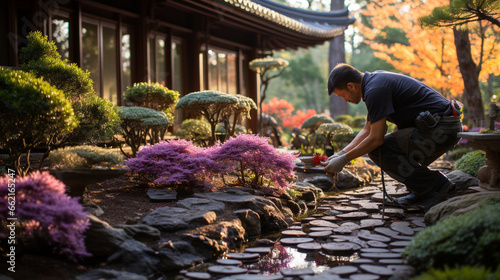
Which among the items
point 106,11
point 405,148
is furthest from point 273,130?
point 405,148

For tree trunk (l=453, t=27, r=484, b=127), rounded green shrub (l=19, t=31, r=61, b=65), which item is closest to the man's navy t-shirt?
rounded green shrub (l=19, t=31, r=61, b=65)

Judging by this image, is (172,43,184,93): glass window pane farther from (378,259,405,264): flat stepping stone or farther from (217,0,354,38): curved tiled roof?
(378,259,405,264): flat stepping stone

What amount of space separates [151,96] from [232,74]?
5466 millimetres

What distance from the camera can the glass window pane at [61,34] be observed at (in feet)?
23.8

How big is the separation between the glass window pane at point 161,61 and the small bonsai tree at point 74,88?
4.57 meters

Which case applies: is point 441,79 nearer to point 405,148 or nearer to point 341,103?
point 341,103

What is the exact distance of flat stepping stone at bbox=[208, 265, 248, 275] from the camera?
3227mm

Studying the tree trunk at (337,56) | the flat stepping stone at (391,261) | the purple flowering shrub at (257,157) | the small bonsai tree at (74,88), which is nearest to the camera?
the flat stepping stone at (391,261)

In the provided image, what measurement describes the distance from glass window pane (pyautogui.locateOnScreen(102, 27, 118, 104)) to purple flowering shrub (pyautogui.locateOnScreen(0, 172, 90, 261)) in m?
5.47

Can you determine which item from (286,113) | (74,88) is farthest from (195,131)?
(286,113)

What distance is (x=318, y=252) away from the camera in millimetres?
3766

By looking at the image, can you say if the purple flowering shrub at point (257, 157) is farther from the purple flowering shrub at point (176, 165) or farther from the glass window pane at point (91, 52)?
the glass window pane at point (91, 52)

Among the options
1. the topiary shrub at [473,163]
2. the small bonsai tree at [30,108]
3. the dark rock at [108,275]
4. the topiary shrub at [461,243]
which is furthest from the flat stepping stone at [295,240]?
the topiary shrub at [473,163]

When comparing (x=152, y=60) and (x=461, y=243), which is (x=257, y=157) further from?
(x=152, y=60)
